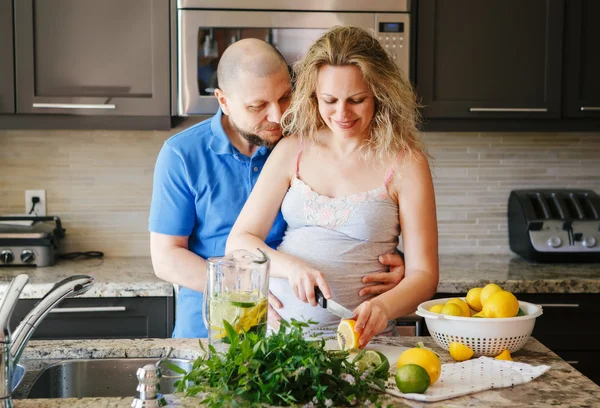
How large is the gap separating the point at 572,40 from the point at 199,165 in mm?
1658

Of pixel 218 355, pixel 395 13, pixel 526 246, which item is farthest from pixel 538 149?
pixel 218 355

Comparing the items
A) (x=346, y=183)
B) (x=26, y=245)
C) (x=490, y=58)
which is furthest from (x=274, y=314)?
(x=490, y=58)

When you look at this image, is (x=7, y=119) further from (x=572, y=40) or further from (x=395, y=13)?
(x=572, y=40)

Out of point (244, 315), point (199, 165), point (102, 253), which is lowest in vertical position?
point (102, 253)

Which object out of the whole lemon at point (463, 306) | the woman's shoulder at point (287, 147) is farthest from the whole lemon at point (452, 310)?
the woman's shoulder at point (287, 147)

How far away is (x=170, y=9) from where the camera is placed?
283 centimetres

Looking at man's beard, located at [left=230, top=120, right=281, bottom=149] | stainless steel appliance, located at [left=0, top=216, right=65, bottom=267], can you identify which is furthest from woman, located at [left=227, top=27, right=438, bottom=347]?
stainless steel appliance, located at [left=0, top=216, right=65, bottom=267]

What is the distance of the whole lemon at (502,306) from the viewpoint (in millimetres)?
1543

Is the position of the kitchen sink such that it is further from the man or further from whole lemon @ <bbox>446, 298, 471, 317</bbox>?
whole lemon @ <bbox>446, 298, 471, 317</bbox>

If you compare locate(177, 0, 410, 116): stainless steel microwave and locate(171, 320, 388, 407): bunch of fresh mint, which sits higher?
locate(177, 0, 410, 116): stainless steel microwave

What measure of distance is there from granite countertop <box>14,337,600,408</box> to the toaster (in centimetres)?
142

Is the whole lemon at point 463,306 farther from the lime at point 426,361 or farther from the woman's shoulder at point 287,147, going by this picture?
the woman's shoulder at point 287,147

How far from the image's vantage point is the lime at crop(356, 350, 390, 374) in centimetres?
131

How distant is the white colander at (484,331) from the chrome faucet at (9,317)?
0.68m
